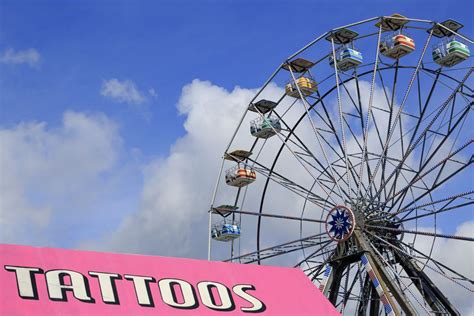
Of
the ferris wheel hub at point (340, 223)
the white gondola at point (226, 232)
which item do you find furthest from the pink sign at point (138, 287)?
the white gondola at point (226, 232)

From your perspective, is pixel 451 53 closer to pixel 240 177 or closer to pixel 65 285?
pixel 240 177

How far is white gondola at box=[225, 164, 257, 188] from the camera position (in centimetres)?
3344

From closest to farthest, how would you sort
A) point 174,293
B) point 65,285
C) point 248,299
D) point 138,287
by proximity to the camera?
point 65,285 → point 138,287 → point 174,293 → point 248,299

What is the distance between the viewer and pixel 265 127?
33625 millimetres

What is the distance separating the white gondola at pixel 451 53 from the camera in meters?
30.1

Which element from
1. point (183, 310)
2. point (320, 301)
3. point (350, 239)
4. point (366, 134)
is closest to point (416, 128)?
point (366, 134)

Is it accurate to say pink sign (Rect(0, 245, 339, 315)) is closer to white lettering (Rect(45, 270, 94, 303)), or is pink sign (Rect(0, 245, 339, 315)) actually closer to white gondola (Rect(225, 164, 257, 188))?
white lettering (Rect(45, 270, 94, 303))

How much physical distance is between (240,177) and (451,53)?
420 inches

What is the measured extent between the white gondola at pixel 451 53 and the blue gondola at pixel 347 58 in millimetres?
3195

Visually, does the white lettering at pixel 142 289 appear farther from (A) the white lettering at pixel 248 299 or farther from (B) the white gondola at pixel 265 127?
(B) the white gondola at pixel 265 127

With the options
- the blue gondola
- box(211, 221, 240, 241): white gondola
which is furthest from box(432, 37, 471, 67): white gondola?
box(211, 221, 240, 241): white gondola

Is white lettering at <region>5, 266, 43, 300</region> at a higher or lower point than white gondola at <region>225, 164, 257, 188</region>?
lower

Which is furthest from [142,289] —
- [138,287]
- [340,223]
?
[340,223]

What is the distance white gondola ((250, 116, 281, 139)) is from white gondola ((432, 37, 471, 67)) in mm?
7674
